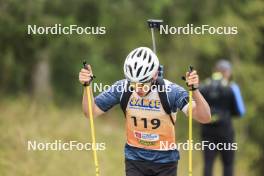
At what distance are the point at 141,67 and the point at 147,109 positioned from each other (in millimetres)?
428

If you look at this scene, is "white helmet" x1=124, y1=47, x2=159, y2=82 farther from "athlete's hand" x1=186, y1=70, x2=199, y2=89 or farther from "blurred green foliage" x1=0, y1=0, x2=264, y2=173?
"blurred green foliage" x1=0, y1=0, x2=264, y2=173

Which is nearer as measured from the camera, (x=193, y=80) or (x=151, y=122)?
(x=193, y=80)

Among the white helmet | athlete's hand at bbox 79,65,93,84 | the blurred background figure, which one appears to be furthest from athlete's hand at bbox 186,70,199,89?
the blurred background figure

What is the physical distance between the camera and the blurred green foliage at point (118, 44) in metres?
12.2

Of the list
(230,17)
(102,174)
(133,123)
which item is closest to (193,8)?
(230,17)

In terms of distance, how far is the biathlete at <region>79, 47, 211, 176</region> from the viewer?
6449 mm

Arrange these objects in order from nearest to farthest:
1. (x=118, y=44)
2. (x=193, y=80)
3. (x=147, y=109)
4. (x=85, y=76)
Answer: (x=193, y=80) → (x=147, y=109) → (x=85, y=76) → (x=118, y=44)

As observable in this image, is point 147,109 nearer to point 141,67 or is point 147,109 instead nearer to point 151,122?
point 151,122

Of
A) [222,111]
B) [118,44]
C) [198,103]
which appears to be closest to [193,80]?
[198,103]

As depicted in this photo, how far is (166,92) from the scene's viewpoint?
21.3ft

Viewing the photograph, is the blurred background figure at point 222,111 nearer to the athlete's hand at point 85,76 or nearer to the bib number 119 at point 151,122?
the bib number 119 at point 151,122

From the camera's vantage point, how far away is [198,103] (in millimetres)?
6379

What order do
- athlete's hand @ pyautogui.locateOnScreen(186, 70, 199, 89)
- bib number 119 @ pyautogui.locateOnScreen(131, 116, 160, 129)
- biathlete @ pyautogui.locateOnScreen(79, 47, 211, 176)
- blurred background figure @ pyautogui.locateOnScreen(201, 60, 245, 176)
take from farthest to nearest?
blurred background figure @ pyautogui.locateOnScreen(201, 60, 245, 176) → bib number 119 @ pyautogui.locateOnScreen(131, 116, 160, 129) → biathlete @ pyautogui.locateOnScreen(79, 47, 211, 176) → athlete's hand @ pyautogui.locateOnScreen(186, 70, 199, 89)

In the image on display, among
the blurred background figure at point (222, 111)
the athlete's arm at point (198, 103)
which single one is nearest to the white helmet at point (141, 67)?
the athlete's arm at point (198, 103)
